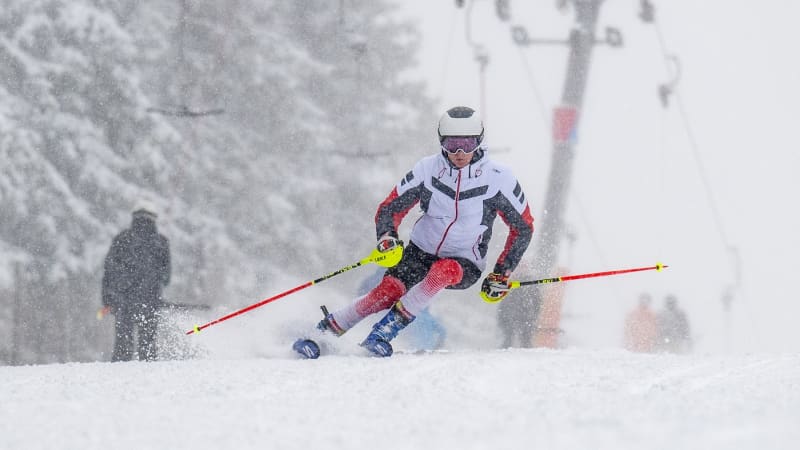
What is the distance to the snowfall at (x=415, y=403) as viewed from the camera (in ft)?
11.6

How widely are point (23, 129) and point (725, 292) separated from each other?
1189 cm

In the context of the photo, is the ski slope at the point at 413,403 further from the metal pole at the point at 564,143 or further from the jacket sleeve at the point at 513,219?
the metal pole at the point at 564,143

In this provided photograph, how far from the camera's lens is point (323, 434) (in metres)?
3.79

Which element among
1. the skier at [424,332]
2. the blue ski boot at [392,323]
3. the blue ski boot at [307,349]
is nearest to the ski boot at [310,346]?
the blue ski boot at [307,349]

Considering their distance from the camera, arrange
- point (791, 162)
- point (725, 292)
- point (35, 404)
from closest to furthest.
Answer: point (35, 404) → point (725, 292) → point (791, 162)

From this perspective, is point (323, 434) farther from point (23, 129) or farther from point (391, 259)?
point (23, 129)

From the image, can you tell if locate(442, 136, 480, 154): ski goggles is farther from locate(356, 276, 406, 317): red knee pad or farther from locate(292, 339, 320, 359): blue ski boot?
locate(292, 339, 320, 359): blue ski boot

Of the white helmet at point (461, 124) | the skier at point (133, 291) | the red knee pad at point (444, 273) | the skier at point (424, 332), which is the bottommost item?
the skier at point (424, 332)

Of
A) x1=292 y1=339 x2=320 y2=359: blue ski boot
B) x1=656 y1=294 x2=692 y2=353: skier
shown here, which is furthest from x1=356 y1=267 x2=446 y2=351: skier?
x1=656 y1=294 x2=692 y2=353: skier

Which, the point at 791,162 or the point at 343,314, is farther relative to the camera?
the point at 791,162

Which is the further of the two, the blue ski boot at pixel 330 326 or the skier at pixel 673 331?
the skier at pixel 673 331

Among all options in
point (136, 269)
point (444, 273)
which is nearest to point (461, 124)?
point (444, 273)

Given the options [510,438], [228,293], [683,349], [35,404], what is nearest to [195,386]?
[35,404]

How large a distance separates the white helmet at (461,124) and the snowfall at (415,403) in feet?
4.21
